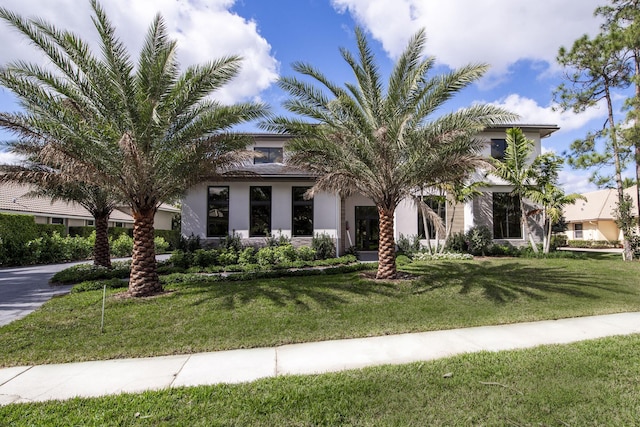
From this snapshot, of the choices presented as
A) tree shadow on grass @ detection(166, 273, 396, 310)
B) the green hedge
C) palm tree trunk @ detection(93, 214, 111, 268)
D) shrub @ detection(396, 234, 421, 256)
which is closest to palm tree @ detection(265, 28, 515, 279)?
tree shadow on grass @ detection(166, 273, 396, 310)

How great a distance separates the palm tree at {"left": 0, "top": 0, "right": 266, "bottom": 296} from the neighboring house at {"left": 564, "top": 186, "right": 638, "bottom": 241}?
3462 cm

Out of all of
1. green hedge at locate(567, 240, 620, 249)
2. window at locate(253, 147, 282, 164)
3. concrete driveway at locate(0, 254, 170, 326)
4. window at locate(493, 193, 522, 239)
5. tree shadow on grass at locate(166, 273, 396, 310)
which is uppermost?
window at locate(253, 147, 282, 164)

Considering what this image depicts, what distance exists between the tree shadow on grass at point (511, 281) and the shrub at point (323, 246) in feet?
15.7

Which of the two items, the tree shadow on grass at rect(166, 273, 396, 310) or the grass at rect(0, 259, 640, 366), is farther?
the tree shadow on grass at rect(166, 273, 396, 310)

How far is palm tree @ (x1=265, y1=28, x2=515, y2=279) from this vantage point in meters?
9.15

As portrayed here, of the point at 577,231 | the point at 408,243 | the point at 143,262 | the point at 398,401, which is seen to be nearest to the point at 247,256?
the point at 143,262

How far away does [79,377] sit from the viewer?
434cm

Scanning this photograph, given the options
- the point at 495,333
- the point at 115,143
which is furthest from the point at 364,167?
the point at 115,143

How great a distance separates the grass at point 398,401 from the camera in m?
3.13

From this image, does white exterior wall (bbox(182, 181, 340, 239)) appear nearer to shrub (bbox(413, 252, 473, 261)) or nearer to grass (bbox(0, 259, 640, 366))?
shrub (bbox(413, 252, 473, 261))

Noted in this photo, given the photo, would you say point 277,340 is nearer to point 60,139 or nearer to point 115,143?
point 115,143

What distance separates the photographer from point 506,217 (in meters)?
18.2

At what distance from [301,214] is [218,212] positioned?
14.1ft

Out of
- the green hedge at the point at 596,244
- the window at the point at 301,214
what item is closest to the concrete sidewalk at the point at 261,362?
the window at the point at 301,214
